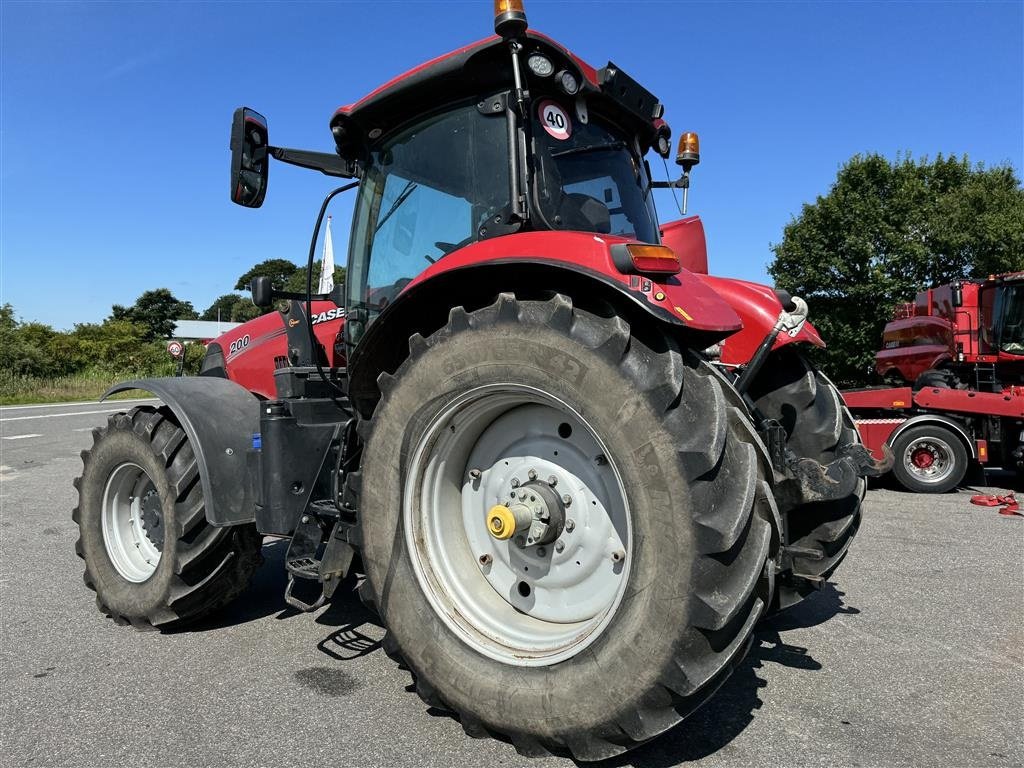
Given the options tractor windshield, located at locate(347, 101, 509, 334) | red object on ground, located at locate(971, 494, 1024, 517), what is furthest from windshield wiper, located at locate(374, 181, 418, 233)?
red object on ground, located at locate(971, 494, 1024, 517)

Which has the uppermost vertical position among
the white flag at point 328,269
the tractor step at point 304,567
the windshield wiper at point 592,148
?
the windshield wiper at point 592,148

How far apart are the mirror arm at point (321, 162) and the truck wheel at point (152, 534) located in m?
1.48

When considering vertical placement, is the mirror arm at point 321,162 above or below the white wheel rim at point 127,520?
above

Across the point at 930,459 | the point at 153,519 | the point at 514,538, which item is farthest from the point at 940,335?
the point at 153,519

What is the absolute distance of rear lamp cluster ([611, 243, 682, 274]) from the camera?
216 centimetres

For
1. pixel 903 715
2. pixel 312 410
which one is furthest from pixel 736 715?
pixel 312 410

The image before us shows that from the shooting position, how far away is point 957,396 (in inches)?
349

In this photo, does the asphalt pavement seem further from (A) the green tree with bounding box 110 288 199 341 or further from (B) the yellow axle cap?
(A) the green tree with bounding box 110 288 199 341

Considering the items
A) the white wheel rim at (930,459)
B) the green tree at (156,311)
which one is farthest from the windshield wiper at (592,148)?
the green tree at (156,311)

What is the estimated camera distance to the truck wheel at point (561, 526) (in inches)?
76.5

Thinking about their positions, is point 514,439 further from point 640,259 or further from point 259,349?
point 259,349

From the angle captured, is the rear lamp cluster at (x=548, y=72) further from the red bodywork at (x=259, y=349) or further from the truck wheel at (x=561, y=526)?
the red bodywork at (x=259, y=349)

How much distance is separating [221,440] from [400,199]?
1450 millimetres

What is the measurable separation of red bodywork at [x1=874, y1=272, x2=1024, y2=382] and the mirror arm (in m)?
9.23
